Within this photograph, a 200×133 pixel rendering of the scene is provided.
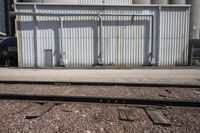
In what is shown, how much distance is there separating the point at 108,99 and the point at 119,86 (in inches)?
121

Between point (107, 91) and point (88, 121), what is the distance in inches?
145

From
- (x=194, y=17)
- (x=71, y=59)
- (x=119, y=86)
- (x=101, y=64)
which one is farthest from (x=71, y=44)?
(x=194, y=17)

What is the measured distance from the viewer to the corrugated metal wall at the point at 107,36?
65.5 feet

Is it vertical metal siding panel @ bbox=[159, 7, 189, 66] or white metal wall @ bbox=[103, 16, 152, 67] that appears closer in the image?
white metal wall @ bbox=[103, 16, 152, 67]

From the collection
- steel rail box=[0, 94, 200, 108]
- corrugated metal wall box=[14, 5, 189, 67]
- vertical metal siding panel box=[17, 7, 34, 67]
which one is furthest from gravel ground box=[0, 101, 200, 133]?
vertical metal siding panel box=[17, 7, 34, 67]

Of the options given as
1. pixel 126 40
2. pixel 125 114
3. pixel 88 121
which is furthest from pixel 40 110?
pixel 126 40

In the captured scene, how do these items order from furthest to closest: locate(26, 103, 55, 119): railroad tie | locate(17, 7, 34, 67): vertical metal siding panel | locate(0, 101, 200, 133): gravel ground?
locate(17, 7, 34, 67): vertical metal siding panel, locate(26, 103, 55, 119): railroad tie, locate(0, 101, 200, 133): gravel ground

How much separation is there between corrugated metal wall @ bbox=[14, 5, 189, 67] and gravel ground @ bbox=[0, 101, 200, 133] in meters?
13.2

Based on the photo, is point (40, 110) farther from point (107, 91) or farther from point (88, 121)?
point (107, 91)


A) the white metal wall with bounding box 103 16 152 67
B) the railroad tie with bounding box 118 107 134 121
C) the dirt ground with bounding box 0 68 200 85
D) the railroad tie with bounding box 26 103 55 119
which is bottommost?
the railroad tie with bounding box 118 107 134 121

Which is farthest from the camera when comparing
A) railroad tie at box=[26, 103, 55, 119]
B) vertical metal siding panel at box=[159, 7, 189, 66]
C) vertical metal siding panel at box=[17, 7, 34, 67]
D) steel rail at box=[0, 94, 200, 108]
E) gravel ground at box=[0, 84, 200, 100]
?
vertical metal siding panel at box=[159, 7, 189, 66]

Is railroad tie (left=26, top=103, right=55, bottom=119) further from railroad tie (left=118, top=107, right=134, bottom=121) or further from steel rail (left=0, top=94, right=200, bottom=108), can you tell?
railroad tie (left=118, top=107, right=134, bottom=121)

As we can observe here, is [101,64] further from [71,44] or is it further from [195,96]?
[195,96]

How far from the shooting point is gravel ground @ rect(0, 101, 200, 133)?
17.2 feet
